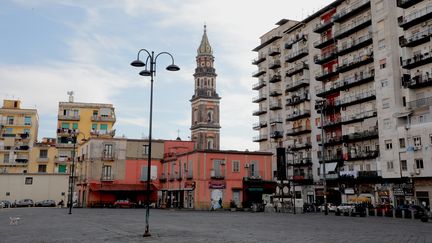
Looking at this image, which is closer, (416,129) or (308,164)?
(416,129)

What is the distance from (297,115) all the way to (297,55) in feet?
31.5

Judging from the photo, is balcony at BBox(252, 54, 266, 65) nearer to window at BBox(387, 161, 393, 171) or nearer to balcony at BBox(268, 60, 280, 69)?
balcony at BBox(268, 60, 280, 69)

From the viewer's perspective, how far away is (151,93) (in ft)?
68.5

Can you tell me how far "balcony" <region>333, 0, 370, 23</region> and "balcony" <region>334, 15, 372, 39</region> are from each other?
1.21 metres

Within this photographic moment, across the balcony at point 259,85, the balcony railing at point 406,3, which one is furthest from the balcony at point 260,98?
the balcony railing at point 406,3

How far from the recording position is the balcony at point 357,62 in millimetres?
55406

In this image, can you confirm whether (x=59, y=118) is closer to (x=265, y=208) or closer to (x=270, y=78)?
(x=270, y=78)

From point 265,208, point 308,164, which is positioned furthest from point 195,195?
point 308,164

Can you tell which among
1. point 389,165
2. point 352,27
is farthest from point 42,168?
point 389,165

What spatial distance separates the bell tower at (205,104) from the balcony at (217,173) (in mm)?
39164

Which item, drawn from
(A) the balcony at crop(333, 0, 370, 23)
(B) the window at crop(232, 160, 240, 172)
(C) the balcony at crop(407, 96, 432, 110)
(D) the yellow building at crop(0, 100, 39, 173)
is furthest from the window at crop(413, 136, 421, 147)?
(D) the yellow building at crop(0, 100, 39, 173)

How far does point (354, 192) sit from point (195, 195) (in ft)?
66.4

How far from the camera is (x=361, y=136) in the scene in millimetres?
55469

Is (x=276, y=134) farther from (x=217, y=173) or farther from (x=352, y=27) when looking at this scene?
(x=352, y=27)
